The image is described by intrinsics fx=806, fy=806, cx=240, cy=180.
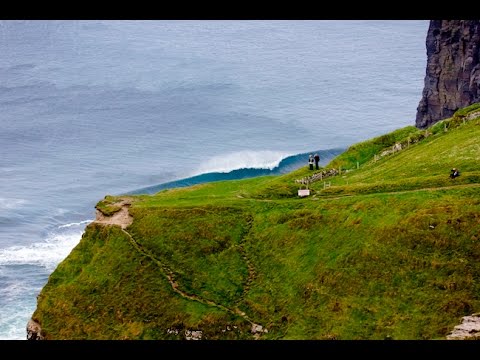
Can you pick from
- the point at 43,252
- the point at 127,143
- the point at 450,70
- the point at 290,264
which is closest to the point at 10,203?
the point at 43,252

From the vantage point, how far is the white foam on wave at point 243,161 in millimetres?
153250

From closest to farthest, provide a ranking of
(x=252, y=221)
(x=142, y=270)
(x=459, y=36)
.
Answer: (x=142, y=270), (x=252, y=221), (x=459, y=36)

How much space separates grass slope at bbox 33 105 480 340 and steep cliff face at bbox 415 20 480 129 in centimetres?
7222

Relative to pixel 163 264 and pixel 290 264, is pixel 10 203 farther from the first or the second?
pixel 290 264

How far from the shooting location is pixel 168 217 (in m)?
67.8

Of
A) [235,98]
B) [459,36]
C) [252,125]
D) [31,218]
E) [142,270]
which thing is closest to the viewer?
[142,270]

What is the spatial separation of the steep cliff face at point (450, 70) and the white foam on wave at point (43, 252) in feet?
234

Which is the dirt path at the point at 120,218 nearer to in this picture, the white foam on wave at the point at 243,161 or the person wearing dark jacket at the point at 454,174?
the person wearing dark jacket at the point at 454,174

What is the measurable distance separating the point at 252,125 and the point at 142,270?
120 m

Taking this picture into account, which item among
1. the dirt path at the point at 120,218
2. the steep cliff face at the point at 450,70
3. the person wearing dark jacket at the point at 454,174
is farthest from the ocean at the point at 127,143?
the person wearing dark jacket at the point at 454,174

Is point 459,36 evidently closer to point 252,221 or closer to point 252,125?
point 252,125

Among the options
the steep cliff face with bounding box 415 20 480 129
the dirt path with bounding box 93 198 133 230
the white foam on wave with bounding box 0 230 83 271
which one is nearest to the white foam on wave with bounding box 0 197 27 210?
the white foam on wave with bounding box 0 230 83 271
